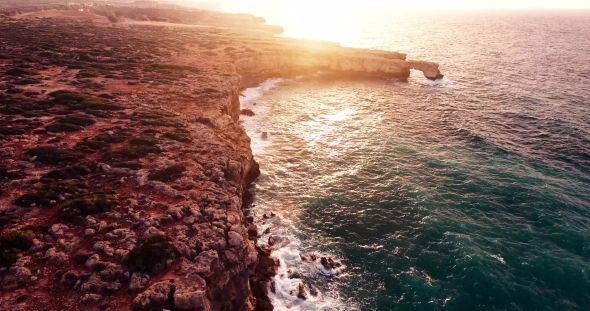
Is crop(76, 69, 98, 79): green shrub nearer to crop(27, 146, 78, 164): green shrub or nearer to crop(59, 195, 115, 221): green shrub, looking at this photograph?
crop(27, 146, 78, 164): green shrub

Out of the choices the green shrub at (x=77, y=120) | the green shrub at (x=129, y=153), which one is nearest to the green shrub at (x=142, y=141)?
the green shrub at (x=129, y=153)

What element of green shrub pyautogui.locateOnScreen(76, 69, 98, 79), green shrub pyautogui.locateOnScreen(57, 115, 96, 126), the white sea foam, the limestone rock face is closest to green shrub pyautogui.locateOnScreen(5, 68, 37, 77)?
green shrub pyautogui.locateOnScreen(76, 69, 98, 79)

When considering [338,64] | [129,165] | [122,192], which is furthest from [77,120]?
[338,64]

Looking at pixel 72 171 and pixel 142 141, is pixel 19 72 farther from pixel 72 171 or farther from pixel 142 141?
pixel 72 171

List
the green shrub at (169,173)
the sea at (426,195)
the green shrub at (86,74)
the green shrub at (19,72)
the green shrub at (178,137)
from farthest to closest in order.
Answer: the green shrub at (86,74), the green shrub at (19,72), the green shrub at (178,137), the sea at (426,195), the green shrub at (169,173)

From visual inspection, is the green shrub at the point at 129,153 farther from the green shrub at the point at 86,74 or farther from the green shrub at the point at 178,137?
the green shrub at the point at 86,74
